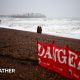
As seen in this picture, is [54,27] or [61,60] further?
[54,27]

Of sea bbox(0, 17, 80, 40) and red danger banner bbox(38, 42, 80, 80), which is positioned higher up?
red danger banner bbox(38, 42, 80, 80)

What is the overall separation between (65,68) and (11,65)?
6.59 feet

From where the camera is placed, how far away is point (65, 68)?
12.9 ft

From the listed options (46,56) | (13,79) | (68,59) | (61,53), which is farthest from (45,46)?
(13,79)

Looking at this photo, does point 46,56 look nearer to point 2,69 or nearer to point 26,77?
point 26,77

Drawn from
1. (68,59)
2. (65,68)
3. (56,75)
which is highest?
(68,59)

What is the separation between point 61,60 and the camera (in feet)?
13.1

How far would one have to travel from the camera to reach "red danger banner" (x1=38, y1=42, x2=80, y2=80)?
11.8 ft

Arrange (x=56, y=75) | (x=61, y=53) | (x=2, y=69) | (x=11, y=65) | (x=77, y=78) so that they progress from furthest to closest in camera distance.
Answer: (x=11, y=65), (x=2, y=69), (x=56, y=75), (x=61, y=53), (x=77, y=78)

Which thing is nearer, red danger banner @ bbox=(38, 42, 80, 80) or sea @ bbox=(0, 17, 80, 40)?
red danger banner @ bbox=(38, 42, 80, 80)

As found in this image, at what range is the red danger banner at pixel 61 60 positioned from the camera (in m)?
3.59

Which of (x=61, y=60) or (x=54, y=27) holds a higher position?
(x=61, y=60)

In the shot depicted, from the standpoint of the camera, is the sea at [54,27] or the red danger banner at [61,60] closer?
the red danger banner at [61,60]

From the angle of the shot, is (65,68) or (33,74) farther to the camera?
(33,74)
